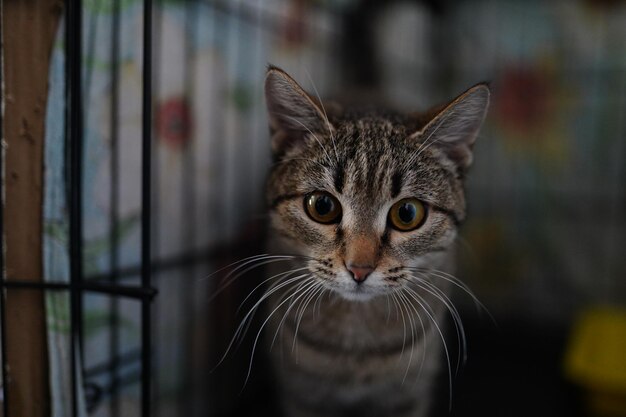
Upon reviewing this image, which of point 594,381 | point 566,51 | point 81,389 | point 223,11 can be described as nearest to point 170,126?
point 223,11

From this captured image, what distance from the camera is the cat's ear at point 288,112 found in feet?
2.87

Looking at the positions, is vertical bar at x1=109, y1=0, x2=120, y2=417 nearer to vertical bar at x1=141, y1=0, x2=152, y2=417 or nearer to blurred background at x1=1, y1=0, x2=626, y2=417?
blurred background at x1=1, y1=0, x2=626, y2=417

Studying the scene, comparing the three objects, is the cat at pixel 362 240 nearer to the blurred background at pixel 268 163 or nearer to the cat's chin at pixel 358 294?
the cat's chin at pixel 358 294

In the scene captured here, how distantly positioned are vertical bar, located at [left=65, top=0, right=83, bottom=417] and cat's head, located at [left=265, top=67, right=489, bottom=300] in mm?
318

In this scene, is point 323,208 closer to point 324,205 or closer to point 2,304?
point 324,205

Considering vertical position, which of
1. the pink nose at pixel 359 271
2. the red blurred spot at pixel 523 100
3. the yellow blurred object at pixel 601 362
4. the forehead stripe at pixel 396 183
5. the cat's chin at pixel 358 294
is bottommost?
the yellow blurred object at pixel 601 362

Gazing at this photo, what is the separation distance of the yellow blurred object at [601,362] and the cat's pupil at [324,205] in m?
0.95

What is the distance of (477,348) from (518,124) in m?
0.90

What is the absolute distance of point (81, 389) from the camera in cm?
89

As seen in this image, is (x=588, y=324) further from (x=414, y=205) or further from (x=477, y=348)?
(x=414, y=205)

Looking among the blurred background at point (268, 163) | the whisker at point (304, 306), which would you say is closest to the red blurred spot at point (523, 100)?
the blurred background at point (268, 163)

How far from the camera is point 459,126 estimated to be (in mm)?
919

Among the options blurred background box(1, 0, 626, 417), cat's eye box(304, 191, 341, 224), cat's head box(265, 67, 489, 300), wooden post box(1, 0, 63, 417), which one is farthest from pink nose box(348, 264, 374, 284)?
wooden post box(1, 0, 63, 417)

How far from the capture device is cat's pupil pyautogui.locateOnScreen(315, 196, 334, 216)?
2.98 ft
